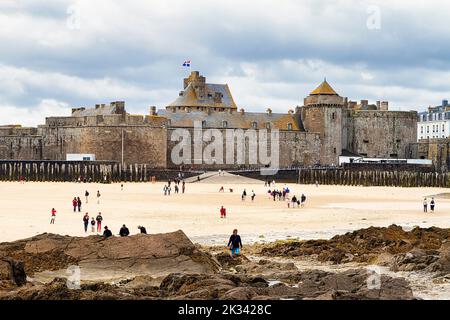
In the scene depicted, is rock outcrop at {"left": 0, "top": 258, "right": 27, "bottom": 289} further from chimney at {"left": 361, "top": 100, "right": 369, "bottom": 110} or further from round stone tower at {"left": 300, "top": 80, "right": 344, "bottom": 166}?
chimney at {"left": 361, "top": 100, "right": 369, "bottom": 110}

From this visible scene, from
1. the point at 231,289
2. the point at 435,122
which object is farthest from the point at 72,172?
the point at 231,289

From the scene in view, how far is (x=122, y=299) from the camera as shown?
14.3m

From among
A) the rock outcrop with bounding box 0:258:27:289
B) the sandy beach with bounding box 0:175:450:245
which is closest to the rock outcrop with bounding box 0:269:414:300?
the rock outcrop with bounding box 0:258:27:289

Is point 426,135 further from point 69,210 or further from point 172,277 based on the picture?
point 172,277

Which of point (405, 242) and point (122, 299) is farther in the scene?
point (405, 242)

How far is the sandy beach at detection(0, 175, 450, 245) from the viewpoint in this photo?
2988 centimetres

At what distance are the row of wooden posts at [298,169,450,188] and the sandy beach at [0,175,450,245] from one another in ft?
78.1

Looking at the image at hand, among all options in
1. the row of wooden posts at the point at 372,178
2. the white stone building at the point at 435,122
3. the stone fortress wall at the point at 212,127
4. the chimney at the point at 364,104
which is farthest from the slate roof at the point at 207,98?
the white stone building at the point at 435,122

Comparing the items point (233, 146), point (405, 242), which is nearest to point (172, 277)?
point (405, 242)

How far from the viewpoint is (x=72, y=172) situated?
256 ft

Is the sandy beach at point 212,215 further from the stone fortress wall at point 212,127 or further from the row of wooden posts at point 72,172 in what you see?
the stone fortress wall at point 212,127

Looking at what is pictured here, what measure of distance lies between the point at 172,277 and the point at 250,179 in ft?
201
